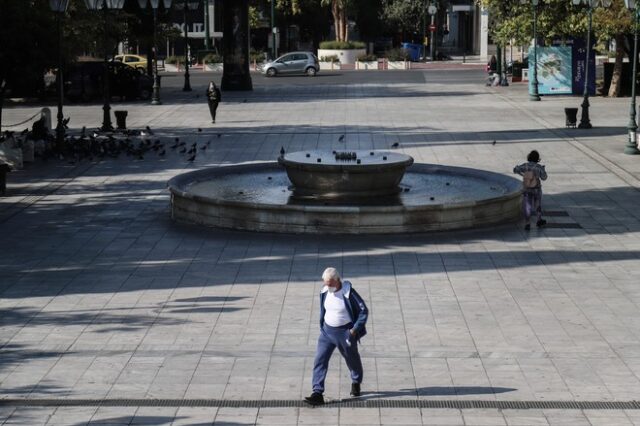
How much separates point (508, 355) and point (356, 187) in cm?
930

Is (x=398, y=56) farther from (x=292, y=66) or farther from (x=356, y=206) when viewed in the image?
(x=356, y=206)

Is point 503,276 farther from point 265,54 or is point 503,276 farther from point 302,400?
point 265,54

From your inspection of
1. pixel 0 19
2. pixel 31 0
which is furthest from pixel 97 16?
pixel 0 19

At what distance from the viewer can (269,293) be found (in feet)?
56.3

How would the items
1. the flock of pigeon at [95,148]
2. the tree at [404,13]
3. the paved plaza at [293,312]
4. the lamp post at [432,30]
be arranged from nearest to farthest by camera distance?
1. the paved plaza at [293,312]
2. the flock of pigeon at [95,148]
3. the lamp post at [432,30]
4. the tree at [404,13]

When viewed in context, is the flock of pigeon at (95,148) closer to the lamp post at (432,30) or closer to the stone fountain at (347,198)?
the stone fountain at (347,198)

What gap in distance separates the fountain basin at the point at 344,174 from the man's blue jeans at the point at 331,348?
410 inches

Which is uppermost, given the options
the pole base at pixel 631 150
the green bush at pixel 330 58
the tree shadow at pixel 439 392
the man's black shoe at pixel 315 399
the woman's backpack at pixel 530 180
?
the woman's backpack at pixel 530 180

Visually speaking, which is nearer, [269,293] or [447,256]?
[269,293]

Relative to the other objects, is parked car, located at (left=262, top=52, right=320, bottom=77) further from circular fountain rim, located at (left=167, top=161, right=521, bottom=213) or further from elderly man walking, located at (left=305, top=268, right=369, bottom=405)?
elderly man walking, located at (left=305, top=268, right=369, bottom=405)

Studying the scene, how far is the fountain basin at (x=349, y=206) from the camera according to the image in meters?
21.2

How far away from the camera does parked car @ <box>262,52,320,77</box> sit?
236ft

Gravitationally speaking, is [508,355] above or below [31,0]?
below

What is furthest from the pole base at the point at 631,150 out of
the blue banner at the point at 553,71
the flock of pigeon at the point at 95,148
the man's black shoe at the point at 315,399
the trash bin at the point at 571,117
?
the man's black shoe at the point at 315,399
